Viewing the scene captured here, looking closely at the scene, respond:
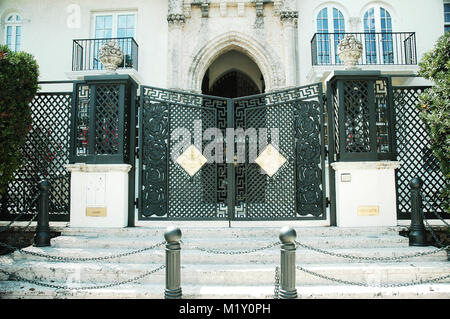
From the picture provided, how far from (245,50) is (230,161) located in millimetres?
7689

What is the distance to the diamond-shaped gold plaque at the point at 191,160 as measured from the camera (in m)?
6.00

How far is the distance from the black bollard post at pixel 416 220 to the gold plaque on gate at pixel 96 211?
4.74 meters

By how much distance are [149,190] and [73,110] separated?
191 centimetres

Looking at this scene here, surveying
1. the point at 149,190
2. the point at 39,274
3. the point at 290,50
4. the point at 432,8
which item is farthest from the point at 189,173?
the point at 432,8

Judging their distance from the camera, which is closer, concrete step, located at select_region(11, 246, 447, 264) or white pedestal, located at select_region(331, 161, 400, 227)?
concrete step, located at select_region(11, 246, 447, 264)

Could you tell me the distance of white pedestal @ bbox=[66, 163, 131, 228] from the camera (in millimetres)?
5574

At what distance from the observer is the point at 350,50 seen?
5895 mm

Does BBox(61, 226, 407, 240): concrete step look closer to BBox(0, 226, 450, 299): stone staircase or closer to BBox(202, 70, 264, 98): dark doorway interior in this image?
BBox(0, 226, 450, 299): stone staircase

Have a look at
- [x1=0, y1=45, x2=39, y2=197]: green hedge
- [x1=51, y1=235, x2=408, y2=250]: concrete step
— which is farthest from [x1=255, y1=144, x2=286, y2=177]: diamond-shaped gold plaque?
[x1=0, y1=45, x2=39, y2=197]: green hedge

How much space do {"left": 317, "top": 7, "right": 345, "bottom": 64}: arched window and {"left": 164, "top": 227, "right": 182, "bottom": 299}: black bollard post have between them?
10796 mm

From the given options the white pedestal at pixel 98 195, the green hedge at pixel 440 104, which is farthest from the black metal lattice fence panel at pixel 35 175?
the green hedge at pixel 440 104

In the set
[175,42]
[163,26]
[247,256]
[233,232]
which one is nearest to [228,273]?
[247,256]

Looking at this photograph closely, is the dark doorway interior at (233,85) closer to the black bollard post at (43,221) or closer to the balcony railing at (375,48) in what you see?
the balcony railing at (375,48)
